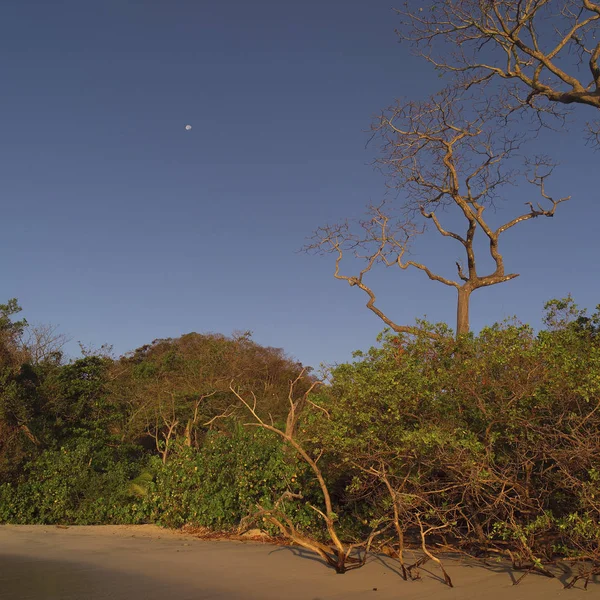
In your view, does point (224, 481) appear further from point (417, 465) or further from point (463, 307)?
point (463, 307)

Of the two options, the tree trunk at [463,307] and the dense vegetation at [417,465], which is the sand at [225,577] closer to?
the dense vegetation at [417,465]

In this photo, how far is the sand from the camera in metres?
6.05

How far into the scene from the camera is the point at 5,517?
13.6 m

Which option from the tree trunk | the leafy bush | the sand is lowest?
the sand

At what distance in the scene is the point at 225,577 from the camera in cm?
697

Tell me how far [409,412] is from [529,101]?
7569mm

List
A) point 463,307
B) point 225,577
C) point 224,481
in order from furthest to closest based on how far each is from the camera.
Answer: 1. point 463,307
2. point 224,481
3. point 225,577

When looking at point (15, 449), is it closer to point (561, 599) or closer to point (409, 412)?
point (409, 412)

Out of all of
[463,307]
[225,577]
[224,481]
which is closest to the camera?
[225,577]

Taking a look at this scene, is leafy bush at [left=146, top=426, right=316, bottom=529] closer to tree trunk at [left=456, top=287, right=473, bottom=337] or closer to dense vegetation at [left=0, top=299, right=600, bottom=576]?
dense vegetation at [left=0, top=299, right=600, bottom=576]

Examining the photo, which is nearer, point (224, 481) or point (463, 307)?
point (224, 481)

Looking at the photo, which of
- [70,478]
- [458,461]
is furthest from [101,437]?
[458,461]

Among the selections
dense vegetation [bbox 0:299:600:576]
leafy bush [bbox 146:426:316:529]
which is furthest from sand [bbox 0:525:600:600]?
leafy bush [bbox 146:426:316:529]

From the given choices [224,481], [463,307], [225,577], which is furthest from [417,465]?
[463,307]
